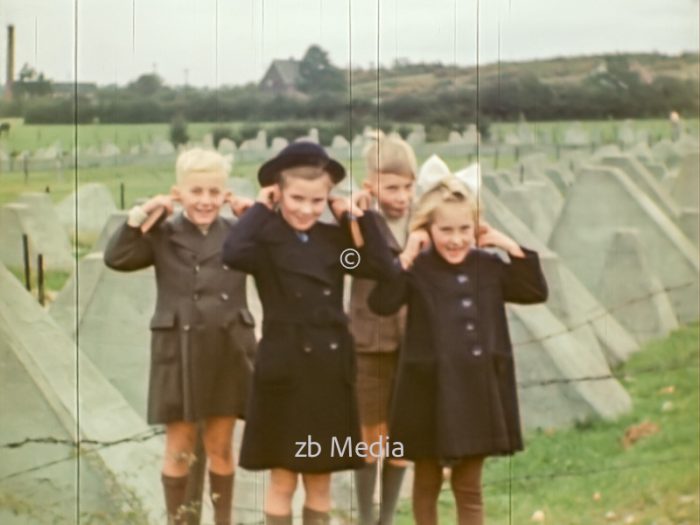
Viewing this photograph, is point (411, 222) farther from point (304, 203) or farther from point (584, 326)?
point (584, 326)

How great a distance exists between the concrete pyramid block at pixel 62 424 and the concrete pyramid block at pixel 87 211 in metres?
0.31

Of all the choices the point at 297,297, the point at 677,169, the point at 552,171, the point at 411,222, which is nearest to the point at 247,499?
the point at 297,297

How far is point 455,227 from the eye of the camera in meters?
6.06

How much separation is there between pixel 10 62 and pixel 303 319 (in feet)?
4.85

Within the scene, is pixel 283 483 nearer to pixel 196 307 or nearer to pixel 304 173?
pixel 196 307

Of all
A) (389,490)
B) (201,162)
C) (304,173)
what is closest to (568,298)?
(389,490)

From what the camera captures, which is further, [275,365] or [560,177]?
[560,177]

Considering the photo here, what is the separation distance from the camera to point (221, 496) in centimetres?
616

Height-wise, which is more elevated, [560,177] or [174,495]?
[560,177]

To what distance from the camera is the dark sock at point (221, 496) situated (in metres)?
6.15

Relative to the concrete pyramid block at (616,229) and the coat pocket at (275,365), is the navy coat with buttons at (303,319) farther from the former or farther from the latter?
the concrete pyramid block at (616,229)

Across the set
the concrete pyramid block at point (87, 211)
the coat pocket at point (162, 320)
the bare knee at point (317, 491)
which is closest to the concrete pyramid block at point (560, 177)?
the bare knee at point (317, 491)

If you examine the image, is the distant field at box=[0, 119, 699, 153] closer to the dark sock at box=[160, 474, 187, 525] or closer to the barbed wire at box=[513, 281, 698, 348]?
the barbed wire at box=[513, 281, 698, 348]

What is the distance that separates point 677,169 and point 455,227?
0.93 m
